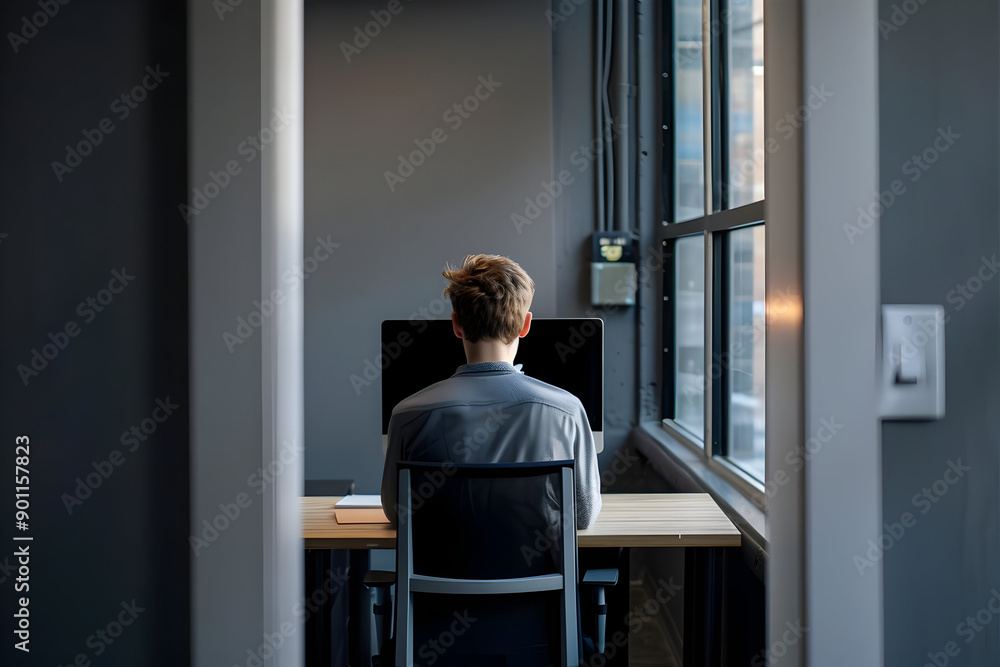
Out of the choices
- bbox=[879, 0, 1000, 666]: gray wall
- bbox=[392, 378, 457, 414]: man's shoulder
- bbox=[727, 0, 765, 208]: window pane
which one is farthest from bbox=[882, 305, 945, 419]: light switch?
bbox=[727, 0, 765, 208]: window pane

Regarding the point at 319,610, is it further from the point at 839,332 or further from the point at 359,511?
the point at 839,332

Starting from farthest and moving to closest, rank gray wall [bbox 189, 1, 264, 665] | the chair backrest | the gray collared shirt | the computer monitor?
the computer monitor → the gray collared shirt → the chair backrest → gray wall [bbox 189, 1, 264, 665]

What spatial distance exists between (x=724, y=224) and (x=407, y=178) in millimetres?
1694

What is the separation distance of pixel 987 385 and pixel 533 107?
9.72 ft

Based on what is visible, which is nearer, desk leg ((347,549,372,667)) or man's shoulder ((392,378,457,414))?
man's shoulder ((392,378,457,414))

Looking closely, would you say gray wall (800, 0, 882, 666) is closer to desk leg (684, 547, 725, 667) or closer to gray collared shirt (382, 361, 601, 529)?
gray collared shirt (382, 361, 601, 529)

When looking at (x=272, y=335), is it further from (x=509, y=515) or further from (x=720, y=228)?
(x=720, y=228)

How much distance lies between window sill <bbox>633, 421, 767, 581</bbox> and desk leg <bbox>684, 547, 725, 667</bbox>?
0.13 metres

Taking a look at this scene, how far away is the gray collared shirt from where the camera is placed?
1.73m

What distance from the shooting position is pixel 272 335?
0.92 metres

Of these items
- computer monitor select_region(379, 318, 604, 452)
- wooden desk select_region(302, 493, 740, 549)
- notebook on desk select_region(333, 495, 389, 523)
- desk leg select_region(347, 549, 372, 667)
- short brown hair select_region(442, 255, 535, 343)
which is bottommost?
desk leg select_region(347, 549, 372, 667)

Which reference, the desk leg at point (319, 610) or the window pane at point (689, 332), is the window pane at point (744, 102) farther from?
the desk leg at point (319, 610)

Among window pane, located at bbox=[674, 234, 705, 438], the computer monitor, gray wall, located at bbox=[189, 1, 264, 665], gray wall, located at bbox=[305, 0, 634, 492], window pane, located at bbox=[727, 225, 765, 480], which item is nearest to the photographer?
gray wall, located at bbox=[189, 1, 264, 665]

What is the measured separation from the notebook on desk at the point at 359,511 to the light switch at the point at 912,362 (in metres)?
1.42
